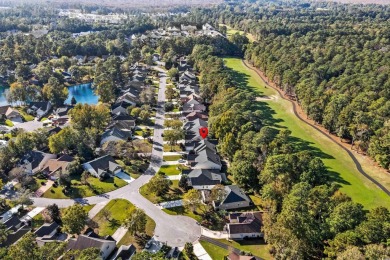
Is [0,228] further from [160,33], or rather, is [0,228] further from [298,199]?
[160,33]

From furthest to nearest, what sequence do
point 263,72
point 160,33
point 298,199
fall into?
point 160,33, point 263,72, point 298,199

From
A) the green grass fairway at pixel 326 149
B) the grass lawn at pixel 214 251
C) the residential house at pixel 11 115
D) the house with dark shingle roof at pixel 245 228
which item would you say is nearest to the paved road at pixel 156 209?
the grass lawn at pixel 214 251

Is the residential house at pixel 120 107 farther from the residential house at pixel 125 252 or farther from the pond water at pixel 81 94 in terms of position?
the residential house at pixel 125 252

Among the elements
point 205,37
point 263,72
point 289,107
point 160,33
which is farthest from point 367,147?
point 160,33

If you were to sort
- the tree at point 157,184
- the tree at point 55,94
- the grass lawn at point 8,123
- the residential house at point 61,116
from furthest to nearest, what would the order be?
the tree at point 55,94 → the residential house at point 61,116 → the grass lawn at point 8,123 → the tree at point 157,184

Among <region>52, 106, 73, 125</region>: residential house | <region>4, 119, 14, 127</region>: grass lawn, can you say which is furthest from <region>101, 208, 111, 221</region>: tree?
<region>4, 119, 14, 127</region>: grass lawn

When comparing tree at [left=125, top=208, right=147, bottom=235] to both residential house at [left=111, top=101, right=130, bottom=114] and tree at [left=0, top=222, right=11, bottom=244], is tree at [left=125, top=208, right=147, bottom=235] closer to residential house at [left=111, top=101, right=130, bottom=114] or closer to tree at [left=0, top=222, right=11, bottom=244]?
tree at [left=0, top=222, right=11, bottom=244]
